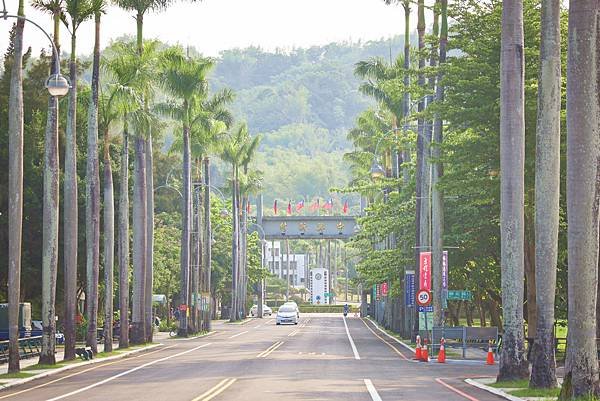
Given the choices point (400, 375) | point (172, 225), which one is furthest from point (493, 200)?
point (172, 225)

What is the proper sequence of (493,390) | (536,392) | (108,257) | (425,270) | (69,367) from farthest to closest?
(108,257) < (425,270) < (69,367) < (493,390) < (536,392)

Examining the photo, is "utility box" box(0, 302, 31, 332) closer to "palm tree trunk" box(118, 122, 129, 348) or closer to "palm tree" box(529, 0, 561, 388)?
"palm tree trunk" box(118, 122, 129, 348)

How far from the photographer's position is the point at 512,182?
107ft

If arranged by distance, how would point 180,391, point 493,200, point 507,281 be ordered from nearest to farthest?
point 180,391 < point 507,281 < point 493,200

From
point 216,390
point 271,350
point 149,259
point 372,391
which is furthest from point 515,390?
point 149,259

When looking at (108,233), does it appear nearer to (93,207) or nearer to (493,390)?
(93,207)

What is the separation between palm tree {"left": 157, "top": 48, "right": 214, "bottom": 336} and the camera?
69500 mm

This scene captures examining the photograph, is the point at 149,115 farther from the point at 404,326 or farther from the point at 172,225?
the point at 172,225

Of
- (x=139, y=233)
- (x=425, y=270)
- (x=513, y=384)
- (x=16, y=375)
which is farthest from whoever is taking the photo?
(x=139, y=233)

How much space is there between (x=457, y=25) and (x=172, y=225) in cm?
6517

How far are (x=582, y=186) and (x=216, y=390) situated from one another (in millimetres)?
10025

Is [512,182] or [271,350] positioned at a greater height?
[512,182]

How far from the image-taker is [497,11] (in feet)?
162

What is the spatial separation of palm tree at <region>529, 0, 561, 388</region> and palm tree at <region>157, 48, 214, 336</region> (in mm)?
39435
